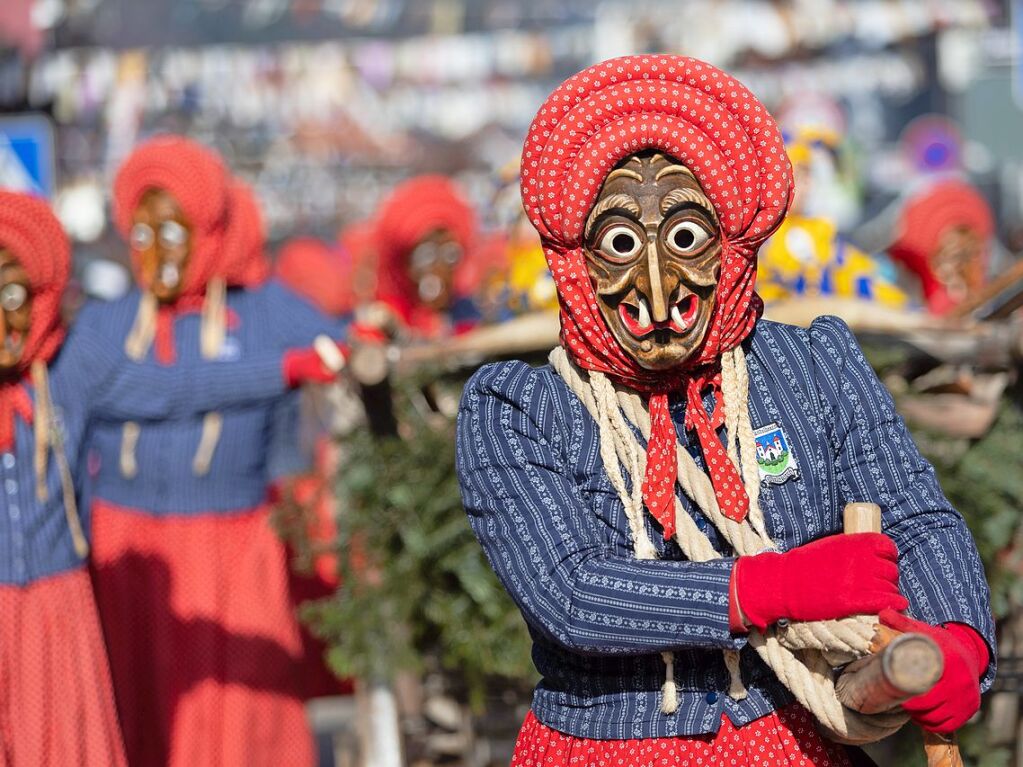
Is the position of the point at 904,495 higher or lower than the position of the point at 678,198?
lower

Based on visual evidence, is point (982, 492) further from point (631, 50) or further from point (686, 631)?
point (631, 50)

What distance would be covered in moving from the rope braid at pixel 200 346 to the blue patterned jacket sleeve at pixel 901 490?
3580 mm

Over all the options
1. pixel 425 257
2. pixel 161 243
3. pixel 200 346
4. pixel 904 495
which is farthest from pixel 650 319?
pixel 425 257

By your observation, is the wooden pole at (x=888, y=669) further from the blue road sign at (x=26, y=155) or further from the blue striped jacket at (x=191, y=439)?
the blue road sign at (x=26, y=155)

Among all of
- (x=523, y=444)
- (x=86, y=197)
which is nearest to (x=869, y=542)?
(x=523, y=444)

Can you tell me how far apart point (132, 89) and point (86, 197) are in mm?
1978

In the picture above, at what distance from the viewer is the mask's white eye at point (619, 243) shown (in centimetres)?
260

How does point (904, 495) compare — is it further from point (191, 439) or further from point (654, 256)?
point (191, 439)

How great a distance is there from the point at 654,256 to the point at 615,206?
9 centimetres

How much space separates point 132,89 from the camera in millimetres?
15438

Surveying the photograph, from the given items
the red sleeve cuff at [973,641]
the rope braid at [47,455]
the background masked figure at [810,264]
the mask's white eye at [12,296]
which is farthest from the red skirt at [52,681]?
the red sleeve cuff at [973,641]

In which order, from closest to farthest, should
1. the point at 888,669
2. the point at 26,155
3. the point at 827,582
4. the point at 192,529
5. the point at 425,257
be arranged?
1. the point at 888,669
2. the point at 827,582
3. the point at 192,529
4. the point at 425,257
5. the point at 26,155

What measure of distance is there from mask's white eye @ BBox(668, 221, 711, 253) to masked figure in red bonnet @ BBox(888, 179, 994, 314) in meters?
6.16

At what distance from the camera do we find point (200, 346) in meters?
6.05
